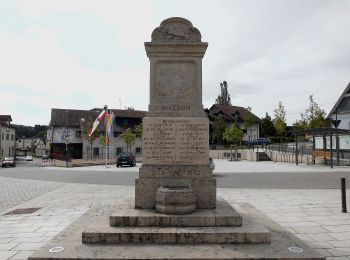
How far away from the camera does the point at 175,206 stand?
562cm

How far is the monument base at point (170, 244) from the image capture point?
14.7 feet

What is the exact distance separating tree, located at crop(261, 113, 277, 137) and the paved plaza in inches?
2079

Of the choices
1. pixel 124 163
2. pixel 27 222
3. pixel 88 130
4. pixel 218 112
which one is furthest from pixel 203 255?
pixel 218 112

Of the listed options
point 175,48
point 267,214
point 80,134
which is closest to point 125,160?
point 80,134

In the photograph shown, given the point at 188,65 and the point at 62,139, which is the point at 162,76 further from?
the point at 62,139

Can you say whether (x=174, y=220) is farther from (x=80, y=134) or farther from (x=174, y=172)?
(x=80, y=134)

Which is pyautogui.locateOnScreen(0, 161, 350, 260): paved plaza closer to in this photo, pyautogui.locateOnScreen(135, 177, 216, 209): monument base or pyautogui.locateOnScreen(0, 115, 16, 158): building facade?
pyautogui.locateOnScreen(135, 177, 216, 209): monument base

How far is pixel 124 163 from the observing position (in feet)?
104

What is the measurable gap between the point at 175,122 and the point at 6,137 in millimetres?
64769

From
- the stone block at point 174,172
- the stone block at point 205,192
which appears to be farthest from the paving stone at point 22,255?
the stone block at point 205,192

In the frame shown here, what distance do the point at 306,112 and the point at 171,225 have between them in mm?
48179

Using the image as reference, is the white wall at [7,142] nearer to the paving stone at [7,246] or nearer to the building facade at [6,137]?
the building facade at [6,137]

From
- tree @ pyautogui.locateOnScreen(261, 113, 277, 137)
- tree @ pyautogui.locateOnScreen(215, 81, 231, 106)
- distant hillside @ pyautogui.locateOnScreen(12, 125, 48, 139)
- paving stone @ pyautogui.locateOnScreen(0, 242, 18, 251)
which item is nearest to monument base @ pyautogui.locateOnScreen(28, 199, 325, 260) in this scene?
paving stone @ pyautogui.locateOnScreen(0, 242, 18, 251)

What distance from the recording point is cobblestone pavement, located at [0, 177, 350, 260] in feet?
18.3
